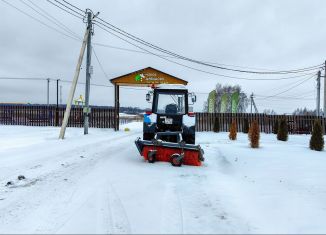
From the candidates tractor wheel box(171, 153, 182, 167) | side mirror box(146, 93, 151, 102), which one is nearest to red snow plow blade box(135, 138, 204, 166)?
tractor wheel box(171, 153, 182, 167)

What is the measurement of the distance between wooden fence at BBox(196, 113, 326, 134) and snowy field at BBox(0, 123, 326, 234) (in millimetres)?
19412

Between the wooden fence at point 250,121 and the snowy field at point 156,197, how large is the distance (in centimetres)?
1941

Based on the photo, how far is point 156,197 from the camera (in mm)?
4910

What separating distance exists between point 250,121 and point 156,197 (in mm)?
24128

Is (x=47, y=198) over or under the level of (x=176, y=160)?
under

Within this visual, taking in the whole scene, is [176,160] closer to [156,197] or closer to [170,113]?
[170,113]

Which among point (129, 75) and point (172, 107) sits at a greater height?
point (129, 75)

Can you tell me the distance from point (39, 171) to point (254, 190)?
453 cm

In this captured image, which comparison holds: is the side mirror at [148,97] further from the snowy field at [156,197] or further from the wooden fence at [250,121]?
the wooden fence at [250,121]

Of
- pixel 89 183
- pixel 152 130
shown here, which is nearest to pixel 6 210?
pixel 89 183

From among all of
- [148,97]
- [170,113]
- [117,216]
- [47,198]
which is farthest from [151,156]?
[117,216]

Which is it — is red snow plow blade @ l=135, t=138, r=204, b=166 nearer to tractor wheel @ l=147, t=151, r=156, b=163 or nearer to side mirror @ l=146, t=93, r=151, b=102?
tractor wheel @ l=147, t=151, r=156, b=163

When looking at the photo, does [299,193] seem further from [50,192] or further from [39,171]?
[39,171]

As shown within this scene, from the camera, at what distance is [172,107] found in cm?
1019
